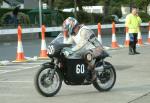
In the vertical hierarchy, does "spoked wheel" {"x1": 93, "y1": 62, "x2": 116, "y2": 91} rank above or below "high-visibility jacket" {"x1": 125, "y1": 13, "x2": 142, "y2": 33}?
below

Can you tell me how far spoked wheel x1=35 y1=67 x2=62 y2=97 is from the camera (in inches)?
411

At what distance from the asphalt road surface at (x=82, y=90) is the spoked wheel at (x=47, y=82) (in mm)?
141

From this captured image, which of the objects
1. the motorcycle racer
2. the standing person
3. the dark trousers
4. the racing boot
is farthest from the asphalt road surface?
the standing person

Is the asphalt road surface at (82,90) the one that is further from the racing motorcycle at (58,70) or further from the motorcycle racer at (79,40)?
the motorcycle racer at (79,40)

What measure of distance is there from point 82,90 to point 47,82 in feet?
4.25

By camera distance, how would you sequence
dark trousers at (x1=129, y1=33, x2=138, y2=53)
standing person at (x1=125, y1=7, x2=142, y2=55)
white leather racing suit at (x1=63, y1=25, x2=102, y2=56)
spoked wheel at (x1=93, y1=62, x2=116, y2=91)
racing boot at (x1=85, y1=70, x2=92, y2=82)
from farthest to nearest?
standing person at (x1=125, y1=7, x2=142, y2=55)
dark trousers at (x1=129, y1=33, x2=138, y2=53)
spoked wheel at (x1=93, y1=62, x2=116, y2=91)
racing boot at (x1=85, y1=70, x2=92, y2=82)
white leather racing suit at (x1=63, y1=25, x2=102, y2=56)

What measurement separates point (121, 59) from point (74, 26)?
26.8 feet

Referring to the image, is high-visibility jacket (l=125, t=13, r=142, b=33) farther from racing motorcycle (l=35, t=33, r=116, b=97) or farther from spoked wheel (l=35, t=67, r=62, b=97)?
spoked wheel (l=35, t=67, r=62, b=97)

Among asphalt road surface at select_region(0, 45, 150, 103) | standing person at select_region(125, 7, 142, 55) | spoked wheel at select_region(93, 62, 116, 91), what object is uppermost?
standing person at select_region(125, 7, 142, 55)

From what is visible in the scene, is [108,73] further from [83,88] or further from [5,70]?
[5,70]

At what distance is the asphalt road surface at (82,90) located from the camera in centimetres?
1045

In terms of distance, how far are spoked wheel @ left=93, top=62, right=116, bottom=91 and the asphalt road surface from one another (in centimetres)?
13

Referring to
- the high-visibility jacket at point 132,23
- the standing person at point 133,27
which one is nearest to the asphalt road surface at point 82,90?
the standing person at point 133,27

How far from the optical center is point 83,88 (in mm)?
11945
